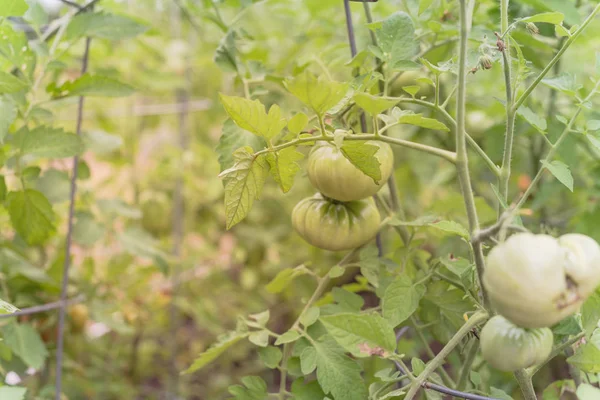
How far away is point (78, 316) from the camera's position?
4.37 ft

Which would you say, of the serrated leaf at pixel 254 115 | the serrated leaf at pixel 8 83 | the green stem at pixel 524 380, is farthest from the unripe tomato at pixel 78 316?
the green stem at pixel 524 380

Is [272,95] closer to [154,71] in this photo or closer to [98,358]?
[154,71]

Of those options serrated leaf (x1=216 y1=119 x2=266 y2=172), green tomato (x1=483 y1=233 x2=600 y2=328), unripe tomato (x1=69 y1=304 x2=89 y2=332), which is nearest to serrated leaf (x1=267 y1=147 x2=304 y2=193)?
serrated leaf (x1=216 y1=119 x2=266 y2=172)

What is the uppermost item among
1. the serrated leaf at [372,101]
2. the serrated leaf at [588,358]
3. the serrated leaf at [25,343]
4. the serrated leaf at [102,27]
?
the serrated leaf at [102,27]

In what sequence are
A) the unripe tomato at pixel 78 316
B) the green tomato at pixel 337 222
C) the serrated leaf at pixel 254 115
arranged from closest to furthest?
the serrated leaf at pixel 254 115 → the green tomato at pixel 337 222 → the unripe tomato at pixel 78 316

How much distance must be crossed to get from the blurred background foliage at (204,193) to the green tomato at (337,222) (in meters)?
0.06

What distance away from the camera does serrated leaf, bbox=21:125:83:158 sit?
2.62 feet

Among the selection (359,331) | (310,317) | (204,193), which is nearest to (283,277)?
(310,317)

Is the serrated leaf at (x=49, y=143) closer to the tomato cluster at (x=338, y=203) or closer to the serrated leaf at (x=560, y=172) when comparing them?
the tomato cluster at (x=338, y=203)

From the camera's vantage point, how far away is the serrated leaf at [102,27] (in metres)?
0.84

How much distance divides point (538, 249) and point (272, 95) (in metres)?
0.80

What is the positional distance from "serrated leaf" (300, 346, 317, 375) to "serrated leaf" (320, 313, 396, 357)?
0.29ft

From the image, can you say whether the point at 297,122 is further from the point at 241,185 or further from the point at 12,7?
the point at 12,7

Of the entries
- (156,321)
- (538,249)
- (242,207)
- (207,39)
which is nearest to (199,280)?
(156,321)
